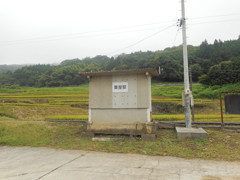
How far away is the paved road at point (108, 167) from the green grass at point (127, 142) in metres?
0.53

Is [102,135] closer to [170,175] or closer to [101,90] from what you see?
[101,90]

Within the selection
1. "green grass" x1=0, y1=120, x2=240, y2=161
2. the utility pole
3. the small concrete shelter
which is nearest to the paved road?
"green grass" x1=0, y1=120, x2=240, y2=161

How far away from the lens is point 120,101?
26.2 feet

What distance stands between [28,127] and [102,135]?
4679 mm

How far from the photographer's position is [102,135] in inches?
318

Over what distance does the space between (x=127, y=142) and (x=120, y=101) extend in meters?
1.95

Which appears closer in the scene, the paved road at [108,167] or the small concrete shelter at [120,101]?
the paved road at [108,167]

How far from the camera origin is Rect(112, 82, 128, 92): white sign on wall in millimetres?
7996

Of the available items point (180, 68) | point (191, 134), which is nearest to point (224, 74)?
point (180, 68)

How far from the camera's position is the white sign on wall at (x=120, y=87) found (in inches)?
315

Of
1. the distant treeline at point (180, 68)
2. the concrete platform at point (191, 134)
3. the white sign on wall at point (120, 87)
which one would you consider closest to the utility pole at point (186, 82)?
the concrete platform at point (191, 134)

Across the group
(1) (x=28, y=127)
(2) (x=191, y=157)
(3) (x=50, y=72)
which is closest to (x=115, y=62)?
(3) (x=50, y=72)

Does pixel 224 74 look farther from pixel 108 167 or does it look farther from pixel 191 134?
pixel 108 167

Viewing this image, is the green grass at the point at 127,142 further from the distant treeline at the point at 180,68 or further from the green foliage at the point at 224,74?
→ the distant treeline at the point at 180,68
